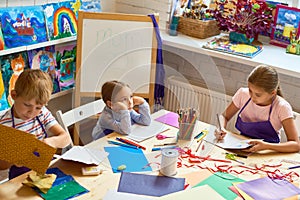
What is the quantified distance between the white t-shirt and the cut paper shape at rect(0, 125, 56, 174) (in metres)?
1.16

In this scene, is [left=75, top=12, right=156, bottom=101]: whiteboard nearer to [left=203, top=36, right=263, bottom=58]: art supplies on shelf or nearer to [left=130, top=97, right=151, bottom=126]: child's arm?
[left=130, top=97, right=151, bottom=126]: child's arm

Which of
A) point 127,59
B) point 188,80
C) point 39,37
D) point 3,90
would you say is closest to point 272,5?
point 188,80

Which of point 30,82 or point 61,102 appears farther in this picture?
point 61,102

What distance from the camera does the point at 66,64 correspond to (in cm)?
294

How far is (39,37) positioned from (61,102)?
2.09 feet

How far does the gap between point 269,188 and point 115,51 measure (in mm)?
1064

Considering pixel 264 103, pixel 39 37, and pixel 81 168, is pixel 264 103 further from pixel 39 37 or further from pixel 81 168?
pixel 39 37

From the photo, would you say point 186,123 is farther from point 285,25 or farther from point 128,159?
point 285,25

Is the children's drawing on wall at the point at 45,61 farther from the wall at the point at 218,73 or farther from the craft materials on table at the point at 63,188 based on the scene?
Answer: the craft materials on table at the point at 63,188

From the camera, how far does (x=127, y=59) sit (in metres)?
2.25

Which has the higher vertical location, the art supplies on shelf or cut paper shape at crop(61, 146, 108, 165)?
the art supplies on shelf

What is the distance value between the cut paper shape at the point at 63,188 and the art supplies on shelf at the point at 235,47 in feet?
5.26

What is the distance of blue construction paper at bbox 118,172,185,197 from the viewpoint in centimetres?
154

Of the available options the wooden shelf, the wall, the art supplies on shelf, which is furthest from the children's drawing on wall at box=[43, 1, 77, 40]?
the art supplies on shelf
